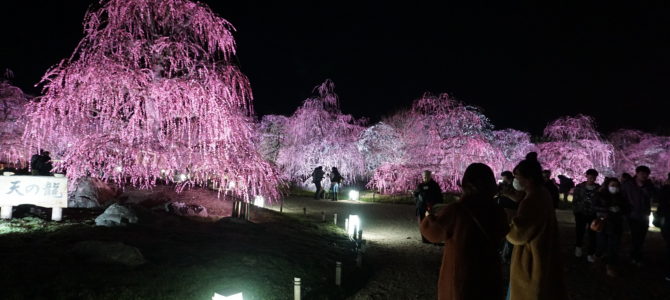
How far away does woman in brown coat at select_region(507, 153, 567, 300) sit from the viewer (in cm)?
351

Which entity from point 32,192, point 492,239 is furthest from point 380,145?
point 492,239

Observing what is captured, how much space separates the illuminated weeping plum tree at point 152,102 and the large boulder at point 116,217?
1.32m

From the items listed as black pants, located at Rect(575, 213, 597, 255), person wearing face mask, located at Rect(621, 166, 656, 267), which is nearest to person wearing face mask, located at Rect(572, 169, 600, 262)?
black pants, located at Rect(575, 213, 597, 255)

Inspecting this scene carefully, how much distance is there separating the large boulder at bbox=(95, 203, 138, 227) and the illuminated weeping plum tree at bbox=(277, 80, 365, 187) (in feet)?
57.9

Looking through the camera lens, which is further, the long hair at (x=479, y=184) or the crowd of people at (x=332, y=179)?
the crowd of people at (x=332, y=179)

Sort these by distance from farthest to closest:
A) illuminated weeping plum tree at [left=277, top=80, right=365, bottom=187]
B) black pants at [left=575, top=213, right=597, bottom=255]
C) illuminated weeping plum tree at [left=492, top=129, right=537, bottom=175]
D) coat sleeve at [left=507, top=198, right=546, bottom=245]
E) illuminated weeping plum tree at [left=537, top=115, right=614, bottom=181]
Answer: illuminated weeping plum tree at [left=492, top=129, right=537, bottom=175], illuminated weeping plum tree at [left=277, top=80, right=365, bottom=187], illuminated weeping plum tree at [left=537, top=115, right=614, bottom=181], black pants at [left=575, top=213, right=597, bottom=255], coat sleeve at [left=507, top=198, right=546, bottom=245]

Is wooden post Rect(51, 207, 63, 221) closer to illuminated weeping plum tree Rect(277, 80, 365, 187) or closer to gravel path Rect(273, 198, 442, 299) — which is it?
gravel path Rect(273, 198, 442, 299)

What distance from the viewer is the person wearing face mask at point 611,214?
7.93 meters

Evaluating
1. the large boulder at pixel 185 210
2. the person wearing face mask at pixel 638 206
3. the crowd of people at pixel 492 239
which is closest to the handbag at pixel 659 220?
the person wearing face mask at pixel 638 206

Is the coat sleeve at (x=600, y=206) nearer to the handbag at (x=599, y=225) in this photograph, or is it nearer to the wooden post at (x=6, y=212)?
the handbag at (x=599, y=225)

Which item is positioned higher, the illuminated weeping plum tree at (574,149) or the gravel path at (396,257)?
the illuminated weeping plum tree at (574,149)

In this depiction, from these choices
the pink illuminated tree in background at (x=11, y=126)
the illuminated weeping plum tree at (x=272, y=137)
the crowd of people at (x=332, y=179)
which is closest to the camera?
the pink illuminated tree in background at (x=11, y=126)

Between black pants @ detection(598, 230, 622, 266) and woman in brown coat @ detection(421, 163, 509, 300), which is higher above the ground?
woman in brown coat @ detection(421, 163, 509, 300)

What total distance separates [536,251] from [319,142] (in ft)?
78.7
